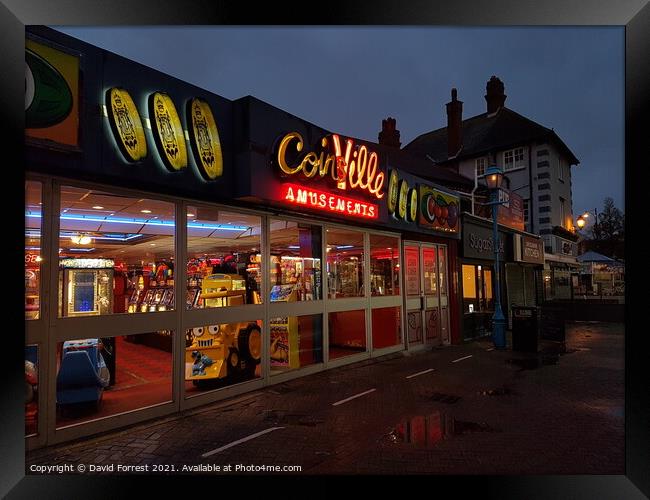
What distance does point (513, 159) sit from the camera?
88.7 ft

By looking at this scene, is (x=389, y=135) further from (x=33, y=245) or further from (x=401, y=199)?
(x=33, y=245)

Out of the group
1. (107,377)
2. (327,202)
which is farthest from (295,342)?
(107,377)

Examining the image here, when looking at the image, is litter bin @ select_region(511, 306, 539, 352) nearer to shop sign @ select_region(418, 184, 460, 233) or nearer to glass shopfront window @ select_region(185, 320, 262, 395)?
shop sign @ select_region(418, 184, 460, 233)

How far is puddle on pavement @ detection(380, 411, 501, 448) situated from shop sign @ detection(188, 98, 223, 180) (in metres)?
4.74

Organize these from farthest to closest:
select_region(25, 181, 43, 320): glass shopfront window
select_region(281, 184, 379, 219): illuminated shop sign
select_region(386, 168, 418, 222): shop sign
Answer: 1. select_region(386, 168, 418, 222): shop sign
2. select_region(281, 184, 379, 219): illuminated shop sign
3. select_region(25, 181, 43, 320): glass shopfront window

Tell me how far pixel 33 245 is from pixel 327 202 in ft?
16.7

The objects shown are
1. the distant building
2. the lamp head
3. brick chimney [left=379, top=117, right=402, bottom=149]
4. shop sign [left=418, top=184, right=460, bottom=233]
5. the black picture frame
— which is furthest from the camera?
brick chimney [left=379, top=117, right=402, bottom=149]

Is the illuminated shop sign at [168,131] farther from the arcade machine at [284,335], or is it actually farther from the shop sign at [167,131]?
the arcade machine at [284,335]

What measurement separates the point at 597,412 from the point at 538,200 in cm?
2201

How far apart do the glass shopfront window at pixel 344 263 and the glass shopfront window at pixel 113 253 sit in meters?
3.83

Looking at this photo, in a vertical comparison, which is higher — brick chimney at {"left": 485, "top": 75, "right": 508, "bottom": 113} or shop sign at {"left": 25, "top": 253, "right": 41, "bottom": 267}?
brick chimney at {"left": 485, "top": 75, "right": 508, "bottom": 113}

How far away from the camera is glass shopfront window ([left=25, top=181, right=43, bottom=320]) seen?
17.0 ft

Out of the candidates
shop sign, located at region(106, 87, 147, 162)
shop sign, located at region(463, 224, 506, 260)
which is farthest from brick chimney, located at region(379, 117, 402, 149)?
shop sign, located at region(106, 87, 147, 162)
